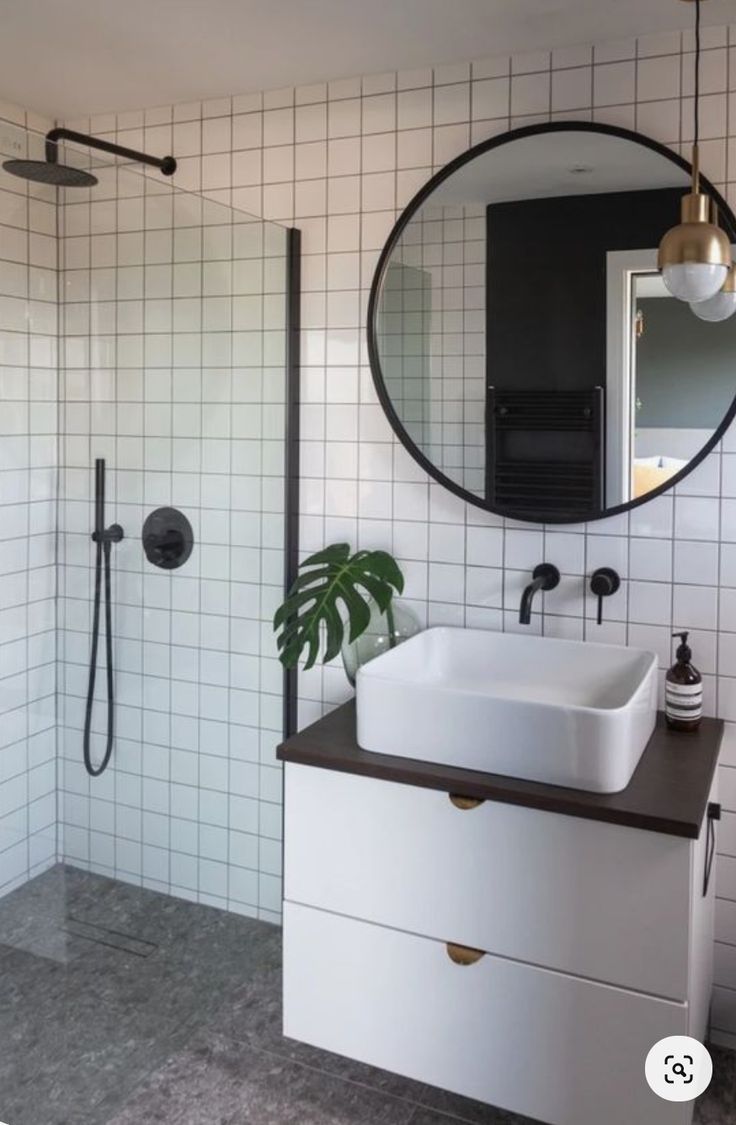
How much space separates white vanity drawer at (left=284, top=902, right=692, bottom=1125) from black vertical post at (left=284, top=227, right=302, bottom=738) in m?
0.69

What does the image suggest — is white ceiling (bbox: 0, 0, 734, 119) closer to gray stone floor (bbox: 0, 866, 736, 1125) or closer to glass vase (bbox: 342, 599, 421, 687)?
glass vase (bbox: 342, 599, 421, 687)

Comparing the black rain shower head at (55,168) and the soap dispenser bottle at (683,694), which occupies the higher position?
the black rain shower head at (55,168)

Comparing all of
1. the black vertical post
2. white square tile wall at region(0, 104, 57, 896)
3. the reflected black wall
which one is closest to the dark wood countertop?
the black vertical post

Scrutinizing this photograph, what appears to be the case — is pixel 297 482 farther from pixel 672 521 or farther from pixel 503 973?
pixel 503 973

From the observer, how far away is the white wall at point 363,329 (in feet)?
6.92

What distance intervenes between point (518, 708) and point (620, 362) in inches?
32.2

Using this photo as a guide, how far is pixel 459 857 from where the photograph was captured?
1.83 metres

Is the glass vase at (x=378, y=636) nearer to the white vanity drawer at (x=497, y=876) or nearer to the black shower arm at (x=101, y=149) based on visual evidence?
the white vanity drawer at (x=497, y=876)

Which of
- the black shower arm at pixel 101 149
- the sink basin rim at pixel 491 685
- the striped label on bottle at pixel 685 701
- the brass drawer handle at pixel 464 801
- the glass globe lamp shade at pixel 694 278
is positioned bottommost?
the brass drawer handle at pixel 464 801

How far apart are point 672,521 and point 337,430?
832 mm

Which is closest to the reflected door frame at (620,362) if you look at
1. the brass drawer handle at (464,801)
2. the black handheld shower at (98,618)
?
the brass drawer handle at (464,801)

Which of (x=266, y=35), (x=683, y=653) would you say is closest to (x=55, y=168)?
(x=266, y=35)

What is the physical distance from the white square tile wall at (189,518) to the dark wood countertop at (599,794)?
58 cm

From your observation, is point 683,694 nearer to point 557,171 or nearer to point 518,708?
point 518,708
